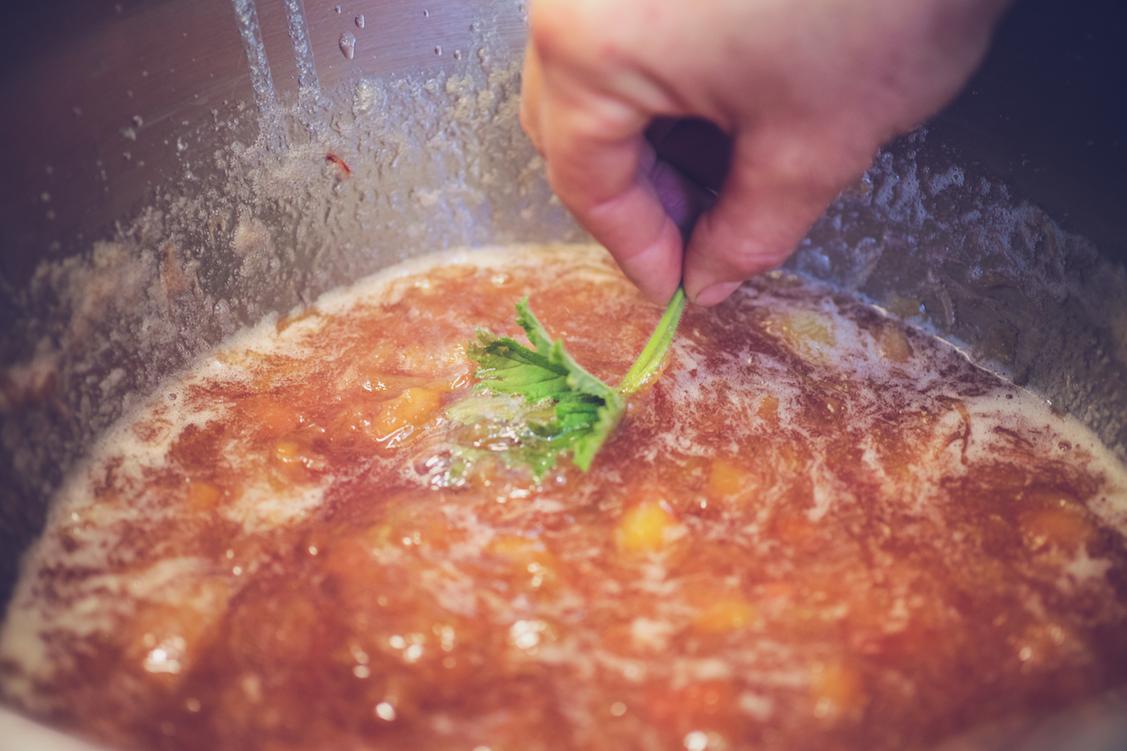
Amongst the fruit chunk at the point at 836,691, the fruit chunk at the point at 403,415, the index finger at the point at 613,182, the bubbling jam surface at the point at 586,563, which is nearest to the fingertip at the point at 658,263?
the index finger at the point at 613,182

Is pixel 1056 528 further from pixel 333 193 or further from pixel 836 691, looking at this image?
pixel 333 193

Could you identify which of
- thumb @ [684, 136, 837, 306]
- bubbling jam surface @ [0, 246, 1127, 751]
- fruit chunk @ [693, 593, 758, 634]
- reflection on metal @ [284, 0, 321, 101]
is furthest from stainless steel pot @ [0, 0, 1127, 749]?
thumb @ [684, 136, 837, 306]

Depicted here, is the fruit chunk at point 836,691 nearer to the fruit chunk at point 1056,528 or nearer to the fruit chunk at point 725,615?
the fruit chunk at point 725,615

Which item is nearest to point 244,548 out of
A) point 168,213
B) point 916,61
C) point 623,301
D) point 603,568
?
point 603,568

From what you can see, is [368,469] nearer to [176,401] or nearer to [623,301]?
[176,401]

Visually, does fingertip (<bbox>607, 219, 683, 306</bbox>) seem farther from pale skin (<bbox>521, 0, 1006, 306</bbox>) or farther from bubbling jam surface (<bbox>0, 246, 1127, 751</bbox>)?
bubbling jam surface (<bbox>0, 246, 1127, 751</bbox>)

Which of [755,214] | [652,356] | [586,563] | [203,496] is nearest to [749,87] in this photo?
[755,214]
